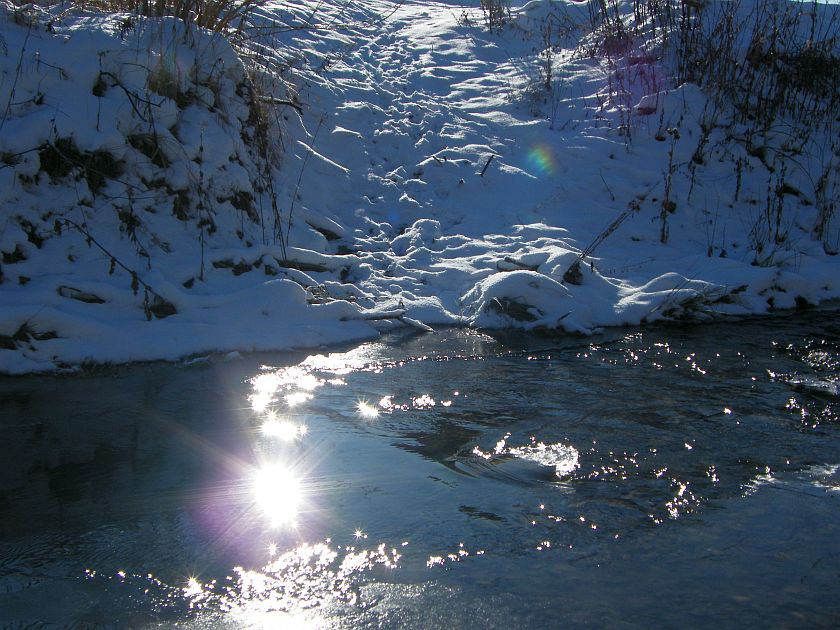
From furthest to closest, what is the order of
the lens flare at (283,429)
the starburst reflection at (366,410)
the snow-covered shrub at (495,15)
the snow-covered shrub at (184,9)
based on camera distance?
the snow-covered shrub at (495,15) → the snow-covered shrub at (184,9) → the starburst reflection at (366,410) → the lens flare at (283,429)

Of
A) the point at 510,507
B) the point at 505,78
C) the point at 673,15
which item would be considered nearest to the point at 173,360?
the point at 510,507

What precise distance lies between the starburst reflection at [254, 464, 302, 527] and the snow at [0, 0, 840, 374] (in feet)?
5.23

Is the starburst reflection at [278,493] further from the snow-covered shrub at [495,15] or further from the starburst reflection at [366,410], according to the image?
the snow-covered shrub at [495,15]

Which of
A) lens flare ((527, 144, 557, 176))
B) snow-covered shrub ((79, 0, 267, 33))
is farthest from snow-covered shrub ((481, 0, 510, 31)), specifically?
snow-covered shrub ((79, 0, 267, 33))

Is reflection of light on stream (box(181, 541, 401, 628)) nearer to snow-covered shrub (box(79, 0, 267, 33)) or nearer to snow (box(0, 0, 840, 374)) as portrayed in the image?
snow (box(0, 0, 840, 374))

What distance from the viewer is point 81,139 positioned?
15.8 feet

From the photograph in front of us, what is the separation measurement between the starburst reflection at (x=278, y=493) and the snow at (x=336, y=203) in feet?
5.23

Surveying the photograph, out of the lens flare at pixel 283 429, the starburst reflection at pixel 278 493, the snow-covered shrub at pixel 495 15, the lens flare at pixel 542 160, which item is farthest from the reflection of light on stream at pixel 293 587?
the snow-covered shrub at pixel 495 15

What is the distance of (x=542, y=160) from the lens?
730 centimetres

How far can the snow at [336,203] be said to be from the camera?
179 inches

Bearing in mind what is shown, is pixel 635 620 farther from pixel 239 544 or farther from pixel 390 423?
pixel 390 423

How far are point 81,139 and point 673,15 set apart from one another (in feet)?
23.6

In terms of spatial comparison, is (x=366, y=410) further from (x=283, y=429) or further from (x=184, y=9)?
(x=184, y=9)

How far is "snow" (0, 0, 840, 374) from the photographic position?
454 cm
